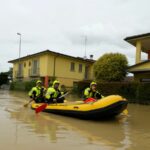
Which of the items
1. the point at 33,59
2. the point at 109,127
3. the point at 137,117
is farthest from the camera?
the point at 33,59

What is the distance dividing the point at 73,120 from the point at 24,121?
2003 millimetres

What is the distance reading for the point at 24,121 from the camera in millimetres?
12234

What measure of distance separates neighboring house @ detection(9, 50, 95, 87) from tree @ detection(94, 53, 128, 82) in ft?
41.6

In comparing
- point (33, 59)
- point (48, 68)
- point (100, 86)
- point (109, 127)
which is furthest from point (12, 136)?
point (33, 59)

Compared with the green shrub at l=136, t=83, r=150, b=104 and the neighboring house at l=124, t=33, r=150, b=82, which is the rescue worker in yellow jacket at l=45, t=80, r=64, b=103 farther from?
the neighboring house at l=124, t=33, r=150, b=82

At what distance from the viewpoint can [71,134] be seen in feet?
32.2

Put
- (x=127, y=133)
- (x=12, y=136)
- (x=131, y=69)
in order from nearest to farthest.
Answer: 1. (x=12, y=136)
2. (x=127, y=133)
3. (x=131, y=69)

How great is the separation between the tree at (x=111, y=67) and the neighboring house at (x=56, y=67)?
41.6 feet

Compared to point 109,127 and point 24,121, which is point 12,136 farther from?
point 109,127

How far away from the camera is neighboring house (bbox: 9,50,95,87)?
42.8 meters

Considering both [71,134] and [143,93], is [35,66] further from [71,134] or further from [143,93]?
[71,134]

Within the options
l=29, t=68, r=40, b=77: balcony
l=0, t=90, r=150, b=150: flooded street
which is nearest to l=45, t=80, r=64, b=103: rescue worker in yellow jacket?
l=0, t=90, r=150, b=150: flooded street

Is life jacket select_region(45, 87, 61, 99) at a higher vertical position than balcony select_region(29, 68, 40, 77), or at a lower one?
lower

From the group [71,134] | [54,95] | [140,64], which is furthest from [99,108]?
[140,64]
